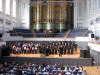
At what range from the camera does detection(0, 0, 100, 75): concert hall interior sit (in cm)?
1149

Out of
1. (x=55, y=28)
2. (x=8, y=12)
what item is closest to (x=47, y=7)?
(x=55, y=28)

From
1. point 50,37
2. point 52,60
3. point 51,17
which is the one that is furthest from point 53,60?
point 51,17

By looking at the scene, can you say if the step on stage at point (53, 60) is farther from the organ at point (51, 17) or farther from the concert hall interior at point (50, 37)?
the organ at point (51, 17)

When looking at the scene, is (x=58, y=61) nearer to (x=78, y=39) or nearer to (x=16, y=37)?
(x=78, y=39)

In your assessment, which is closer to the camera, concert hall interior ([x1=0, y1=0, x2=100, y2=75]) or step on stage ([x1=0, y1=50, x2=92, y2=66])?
concert hall interior ([x1=0, y1=0, x2=100, y2=75])

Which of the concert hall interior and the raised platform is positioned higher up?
the concert hall interior

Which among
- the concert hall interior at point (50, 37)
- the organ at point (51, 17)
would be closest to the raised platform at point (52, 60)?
the concert hall interior at point (50, 37)

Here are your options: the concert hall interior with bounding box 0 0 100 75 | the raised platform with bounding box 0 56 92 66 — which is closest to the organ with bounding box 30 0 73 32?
the concert hall interior with bounding box 0 0 100 75

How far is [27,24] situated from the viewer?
27516 mm

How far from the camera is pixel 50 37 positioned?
21500 mm

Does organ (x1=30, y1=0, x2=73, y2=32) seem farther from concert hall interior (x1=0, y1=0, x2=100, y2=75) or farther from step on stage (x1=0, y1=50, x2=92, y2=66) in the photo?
step on stage (x1=0, y1=50, x2=92, y2=66)

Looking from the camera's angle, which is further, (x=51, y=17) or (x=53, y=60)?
(x=51, y=17)

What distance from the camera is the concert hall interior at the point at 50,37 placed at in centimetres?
1149

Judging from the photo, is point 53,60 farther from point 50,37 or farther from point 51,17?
point 51,17
